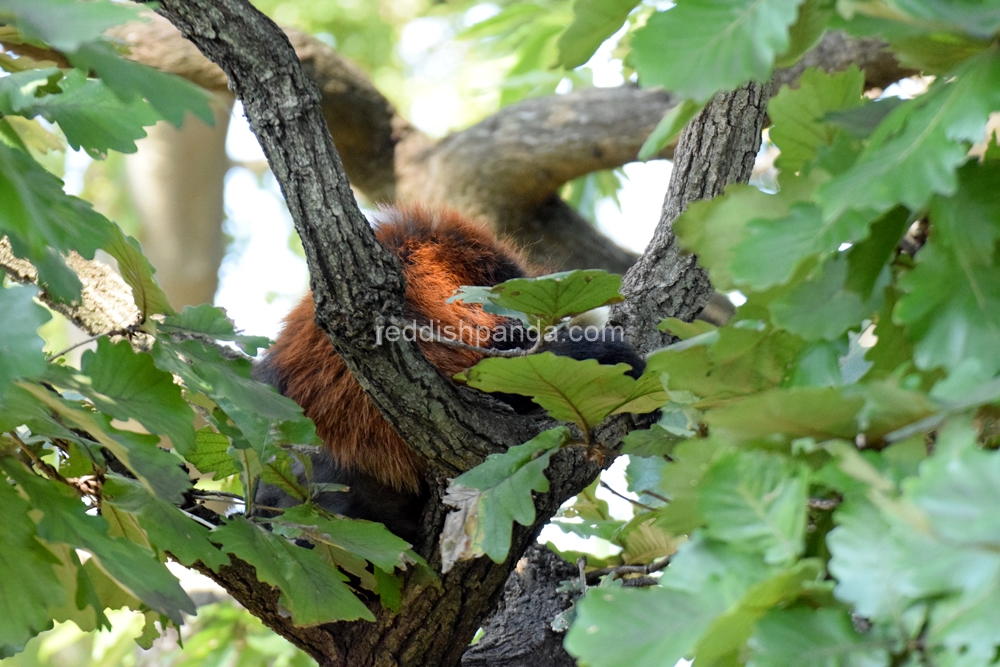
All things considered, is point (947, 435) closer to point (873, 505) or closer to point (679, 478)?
point (873, 505)

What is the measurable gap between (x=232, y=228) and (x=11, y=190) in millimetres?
5854

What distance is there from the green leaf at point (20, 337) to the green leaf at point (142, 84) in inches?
6.4

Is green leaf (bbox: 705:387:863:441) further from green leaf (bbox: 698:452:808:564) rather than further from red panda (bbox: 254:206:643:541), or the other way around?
red panda (bbox: 254:206:643:541)

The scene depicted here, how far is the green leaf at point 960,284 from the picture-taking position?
0.46 metres

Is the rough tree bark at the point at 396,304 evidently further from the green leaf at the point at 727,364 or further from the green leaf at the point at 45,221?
the green leaf at the point at 727,364

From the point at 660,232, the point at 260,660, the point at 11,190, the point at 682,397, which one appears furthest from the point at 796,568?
the point at 260,660

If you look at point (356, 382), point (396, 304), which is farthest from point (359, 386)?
point (396, 304)

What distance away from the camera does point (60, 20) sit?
45cm

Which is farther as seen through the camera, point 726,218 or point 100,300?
point 100,300

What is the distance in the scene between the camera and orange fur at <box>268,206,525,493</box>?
49.3 inches

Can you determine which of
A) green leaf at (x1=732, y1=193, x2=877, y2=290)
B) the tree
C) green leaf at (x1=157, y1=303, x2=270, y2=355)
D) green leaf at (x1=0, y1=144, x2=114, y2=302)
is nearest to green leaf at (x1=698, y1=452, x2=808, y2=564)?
the tree

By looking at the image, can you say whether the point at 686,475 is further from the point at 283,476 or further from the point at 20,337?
the point at 283,476

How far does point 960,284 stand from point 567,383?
13.9 inches

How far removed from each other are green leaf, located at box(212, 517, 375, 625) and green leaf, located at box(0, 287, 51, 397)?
36 centimetres
